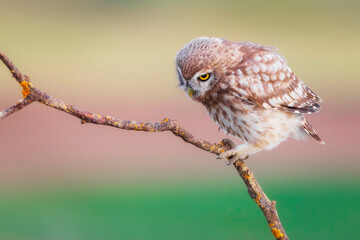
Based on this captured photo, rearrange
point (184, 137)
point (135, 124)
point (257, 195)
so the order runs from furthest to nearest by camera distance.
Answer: point (257, 195), point (184, 137), point (135, 124)

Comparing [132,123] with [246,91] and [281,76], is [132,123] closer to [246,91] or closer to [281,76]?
[246,91]

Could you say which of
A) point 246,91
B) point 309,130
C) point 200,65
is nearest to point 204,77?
point 200,65

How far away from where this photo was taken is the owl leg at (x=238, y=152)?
1.39 meters

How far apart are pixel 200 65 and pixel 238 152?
1.03 feet

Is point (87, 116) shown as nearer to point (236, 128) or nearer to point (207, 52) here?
point (207, 52)

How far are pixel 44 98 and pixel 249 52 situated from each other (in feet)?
3.54

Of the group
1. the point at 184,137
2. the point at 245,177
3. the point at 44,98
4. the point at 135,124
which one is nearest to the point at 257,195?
the point at 245,177

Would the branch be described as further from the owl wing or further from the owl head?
the owl wing

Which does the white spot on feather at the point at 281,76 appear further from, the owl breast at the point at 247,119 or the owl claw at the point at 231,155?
the owl claw at the point at 231,155

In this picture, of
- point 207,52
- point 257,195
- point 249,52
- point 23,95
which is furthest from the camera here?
point 249,52

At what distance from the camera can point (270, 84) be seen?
68.9 inches

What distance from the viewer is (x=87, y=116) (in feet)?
2.70

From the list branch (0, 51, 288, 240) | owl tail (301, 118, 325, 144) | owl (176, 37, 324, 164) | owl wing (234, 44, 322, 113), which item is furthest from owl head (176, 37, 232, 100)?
owl tail (301, 118, 325, 144)

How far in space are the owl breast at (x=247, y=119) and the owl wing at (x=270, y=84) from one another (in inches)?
1.2
